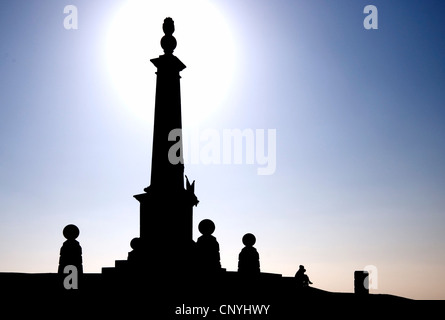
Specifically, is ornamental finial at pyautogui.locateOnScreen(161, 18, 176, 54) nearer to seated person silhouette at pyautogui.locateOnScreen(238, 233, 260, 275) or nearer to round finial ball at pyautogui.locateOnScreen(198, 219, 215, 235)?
round finial ball at pyautogui.locateOnScreen(198, 219, 215, 235)

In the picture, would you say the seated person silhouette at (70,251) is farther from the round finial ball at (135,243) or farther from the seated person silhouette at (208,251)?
the round finial ball at (135,243)

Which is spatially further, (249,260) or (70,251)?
(70,251)

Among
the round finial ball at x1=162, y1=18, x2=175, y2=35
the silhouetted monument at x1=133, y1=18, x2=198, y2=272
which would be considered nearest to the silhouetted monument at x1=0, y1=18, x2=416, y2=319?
the silhouetted monument at x1=133, y1=18, x2=198, y2=272

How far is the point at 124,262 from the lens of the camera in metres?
14.3

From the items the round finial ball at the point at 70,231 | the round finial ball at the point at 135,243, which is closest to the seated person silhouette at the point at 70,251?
the round finial ball at the point at 70,231

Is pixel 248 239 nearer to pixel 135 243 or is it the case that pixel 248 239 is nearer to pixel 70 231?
pixel 70 231

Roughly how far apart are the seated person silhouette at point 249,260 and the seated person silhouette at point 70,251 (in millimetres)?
3975

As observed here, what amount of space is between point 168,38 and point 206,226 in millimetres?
8463

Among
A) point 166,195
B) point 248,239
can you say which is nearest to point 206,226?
point 248,239

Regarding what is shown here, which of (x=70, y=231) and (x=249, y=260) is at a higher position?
(x=70, y=231)

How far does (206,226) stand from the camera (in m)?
10.8
